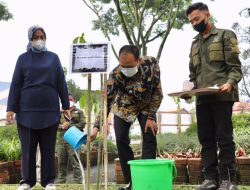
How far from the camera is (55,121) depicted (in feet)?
13.8

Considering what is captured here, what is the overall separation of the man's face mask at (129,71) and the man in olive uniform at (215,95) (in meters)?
0.56

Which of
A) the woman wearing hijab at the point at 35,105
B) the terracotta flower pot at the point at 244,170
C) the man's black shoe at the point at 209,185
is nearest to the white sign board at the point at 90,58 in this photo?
the woman wearing hijab at the point at 35,105

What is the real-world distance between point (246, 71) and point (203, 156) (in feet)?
37.2

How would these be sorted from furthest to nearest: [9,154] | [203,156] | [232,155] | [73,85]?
[73,85]
[9,154]
[203,156]
[232,155]

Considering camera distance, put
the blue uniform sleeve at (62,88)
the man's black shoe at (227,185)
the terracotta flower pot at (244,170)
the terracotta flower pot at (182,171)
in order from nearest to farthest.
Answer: the man's black shoe at (227,185), the blue uniform sleeve at (62,88), the terracotta flower pot at (244,170), the terracotta flower pot at (182,171)

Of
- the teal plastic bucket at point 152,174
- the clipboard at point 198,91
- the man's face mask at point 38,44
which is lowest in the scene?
the teal plastic bucket at point 152,174

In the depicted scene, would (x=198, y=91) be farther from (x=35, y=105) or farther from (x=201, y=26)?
(x=35, y=105)

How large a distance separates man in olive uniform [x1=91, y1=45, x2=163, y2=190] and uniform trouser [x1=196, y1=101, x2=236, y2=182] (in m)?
0.48

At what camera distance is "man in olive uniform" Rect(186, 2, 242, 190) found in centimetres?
352

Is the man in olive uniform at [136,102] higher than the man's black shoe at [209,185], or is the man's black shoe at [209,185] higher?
the man in olive uniform at [136,102]

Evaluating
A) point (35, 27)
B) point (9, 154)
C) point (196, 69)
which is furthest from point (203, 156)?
point (9, 154)

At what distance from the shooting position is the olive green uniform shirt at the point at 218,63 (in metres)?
3.55

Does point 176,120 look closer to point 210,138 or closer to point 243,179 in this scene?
point 243,179

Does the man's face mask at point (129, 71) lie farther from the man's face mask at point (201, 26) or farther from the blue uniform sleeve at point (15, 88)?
the blue uniform sleeve at point (15, 88)
